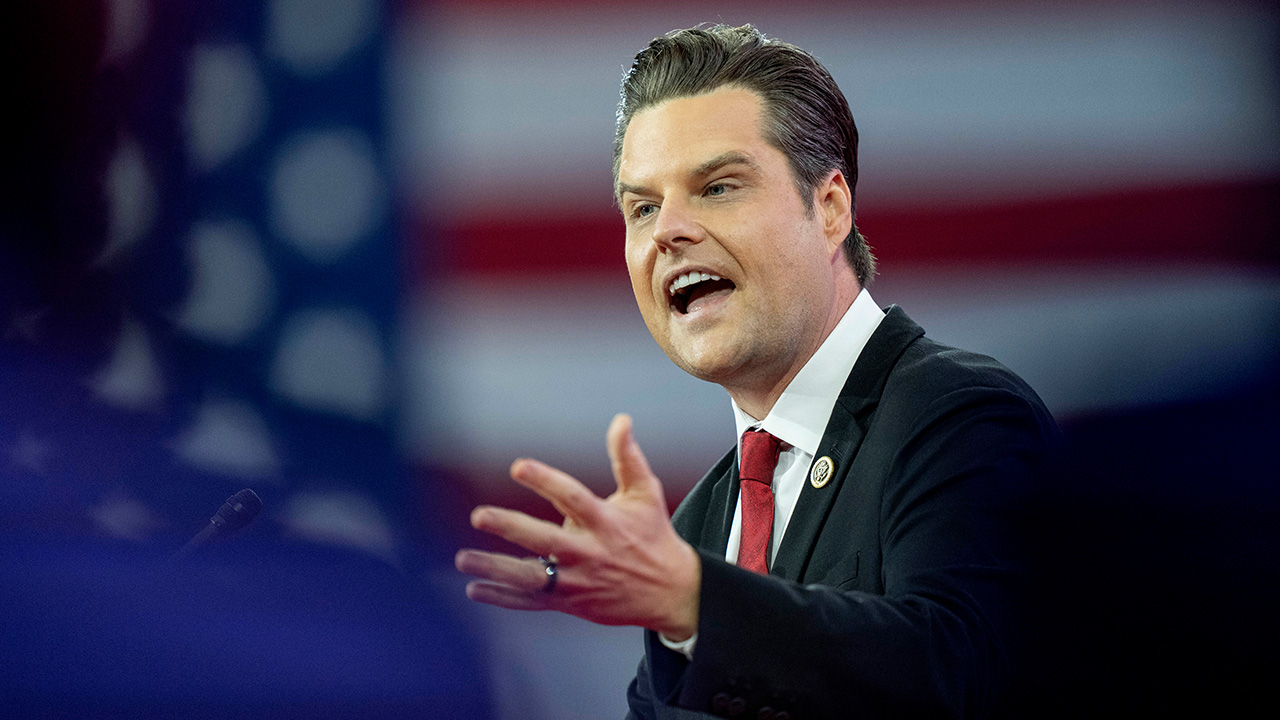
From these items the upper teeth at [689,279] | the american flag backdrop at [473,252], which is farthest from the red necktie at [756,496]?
the american flag backdrop at [473,252]

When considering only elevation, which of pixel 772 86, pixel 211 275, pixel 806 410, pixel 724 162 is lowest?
pixel 806 410

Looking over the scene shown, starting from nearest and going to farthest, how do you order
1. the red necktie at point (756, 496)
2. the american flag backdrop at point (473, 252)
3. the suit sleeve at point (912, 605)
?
the suit sleeve at point (912, 605)
the red necktie at point (756, 496)
the american flag backdrop at point (473, 252)

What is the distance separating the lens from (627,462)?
72cm

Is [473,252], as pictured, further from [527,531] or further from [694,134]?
[527,531]

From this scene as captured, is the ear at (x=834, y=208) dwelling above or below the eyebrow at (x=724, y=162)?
below

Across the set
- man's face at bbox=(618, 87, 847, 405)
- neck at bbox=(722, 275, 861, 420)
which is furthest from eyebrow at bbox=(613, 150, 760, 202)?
neck at bbox=(722, 275, 861, 420)

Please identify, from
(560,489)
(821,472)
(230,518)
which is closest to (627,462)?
(560,489)

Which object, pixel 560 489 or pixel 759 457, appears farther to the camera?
pixel 759 457

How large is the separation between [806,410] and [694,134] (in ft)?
1.39

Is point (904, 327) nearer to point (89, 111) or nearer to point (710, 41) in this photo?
point (710, 41)

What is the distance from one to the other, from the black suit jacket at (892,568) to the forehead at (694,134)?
330 mm

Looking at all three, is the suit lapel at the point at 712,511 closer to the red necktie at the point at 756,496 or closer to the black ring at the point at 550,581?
the red necktie at the point at 756,496

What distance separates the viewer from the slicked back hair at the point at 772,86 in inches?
57.1

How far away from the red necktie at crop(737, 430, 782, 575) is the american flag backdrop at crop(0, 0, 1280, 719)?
0.79 meters
